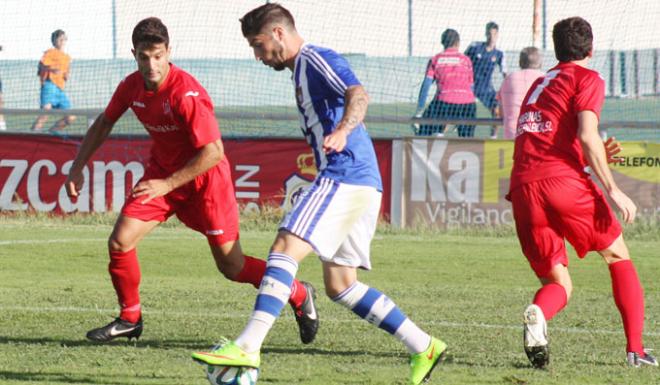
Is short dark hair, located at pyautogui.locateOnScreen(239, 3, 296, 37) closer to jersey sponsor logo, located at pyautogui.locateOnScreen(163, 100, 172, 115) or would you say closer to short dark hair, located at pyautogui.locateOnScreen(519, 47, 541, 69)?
jersey sponsor logo, located at pyautogui.locateOnScreen(163, 100, 172, 115)

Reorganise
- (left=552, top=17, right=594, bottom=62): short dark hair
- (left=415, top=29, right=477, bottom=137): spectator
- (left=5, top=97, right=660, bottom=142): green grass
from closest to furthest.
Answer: (left=552, top=17, right=594, bottom=62): short dark hair, (left=415, top=29, right=477, bottom=137): spectator, (left=5, top=97, right=660, bottom=142): green grass

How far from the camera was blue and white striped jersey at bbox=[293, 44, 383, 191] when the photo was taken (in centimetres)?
630

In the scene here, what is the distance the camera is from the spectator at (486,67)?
17.6m

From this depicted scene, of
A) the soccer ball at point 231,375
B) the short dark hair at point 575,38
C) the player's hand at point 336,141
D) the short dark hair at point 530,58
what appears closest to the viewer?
the soccer ball at point 231,375

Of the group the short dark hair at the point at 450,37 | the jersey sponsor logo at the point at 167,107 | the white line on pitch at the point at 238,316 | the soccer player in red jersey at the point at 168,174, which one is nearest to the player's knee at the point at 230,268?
the soccer player in red jersey at the point at 168,174

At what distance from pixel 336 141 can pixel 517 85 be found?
9552 mm

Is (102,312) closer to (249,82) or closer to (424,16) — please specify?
(424,16)

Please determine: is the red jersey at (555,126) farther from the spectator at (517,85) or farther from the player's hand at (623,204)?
the spectator at (517,85)

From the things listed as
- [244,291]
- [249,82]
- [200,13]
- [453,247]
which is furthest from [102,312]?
[249,82]

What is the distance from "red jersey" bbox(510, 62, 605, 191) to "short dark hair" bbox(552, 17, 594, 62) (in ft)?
0.22

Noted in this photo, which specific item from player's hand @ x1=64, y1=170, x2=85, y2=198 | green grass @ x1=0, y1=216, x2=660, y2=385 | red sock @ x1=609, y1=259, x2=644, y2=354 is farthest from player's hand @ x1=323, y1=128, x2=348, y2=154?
player's hand @ x1=64, y1=170, x2=85, y2=198

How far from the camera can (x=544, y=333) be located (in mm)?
6660

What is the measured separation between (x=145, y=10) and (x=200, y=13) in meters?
0.98

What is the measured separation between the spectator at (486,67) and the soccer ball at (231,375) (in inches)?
476
